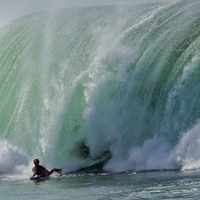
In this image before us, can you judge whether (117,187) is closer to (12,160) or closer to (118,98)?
→ (118,98)

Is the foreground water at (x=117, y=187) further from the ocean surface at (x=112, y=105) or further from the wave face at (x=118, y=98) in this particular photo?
the wave face at (x=118, y=98)

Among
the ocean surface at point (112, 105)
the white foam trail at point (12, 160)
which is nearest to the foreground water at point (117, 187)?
the ocean surface at point (112, 105)

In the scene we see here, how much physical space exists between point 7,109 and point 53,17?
592 cm

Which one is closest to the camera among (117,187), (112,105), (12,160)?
(117,187)

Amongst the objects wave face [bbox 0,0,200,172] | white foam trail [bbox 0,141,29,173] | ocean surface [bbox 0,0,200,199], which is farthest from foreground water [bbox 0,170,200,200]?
white foam trail [bbox 0,141,29,173]

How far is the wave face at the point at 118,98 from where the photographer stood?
63.5 ft

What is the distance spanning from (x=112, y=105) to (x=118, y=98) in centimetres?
36

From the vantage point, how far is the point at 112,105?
825 inches

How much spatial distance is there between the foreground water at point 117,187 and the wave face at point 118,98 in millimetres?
2371

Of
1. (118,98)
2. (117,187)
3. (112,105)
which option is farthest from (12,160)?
(117,187)

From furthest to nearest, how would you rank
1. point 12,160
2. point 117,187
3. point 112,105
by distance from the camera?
point 12,160 → point 112,105 → point 117,187

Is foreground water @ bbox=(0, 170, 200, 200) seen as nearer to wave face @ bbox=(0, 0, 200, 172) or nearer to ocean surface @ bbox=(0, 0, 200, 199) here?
ocean surface @ bbox=(0, 0, 200, 199)

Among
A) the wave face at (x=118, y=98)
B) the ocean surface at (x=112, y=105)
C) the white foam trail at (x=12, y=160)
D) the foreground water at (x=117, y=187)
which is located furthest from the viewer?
the white foam trail at (x=12, y=160)

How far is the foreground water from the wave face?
2371mm
